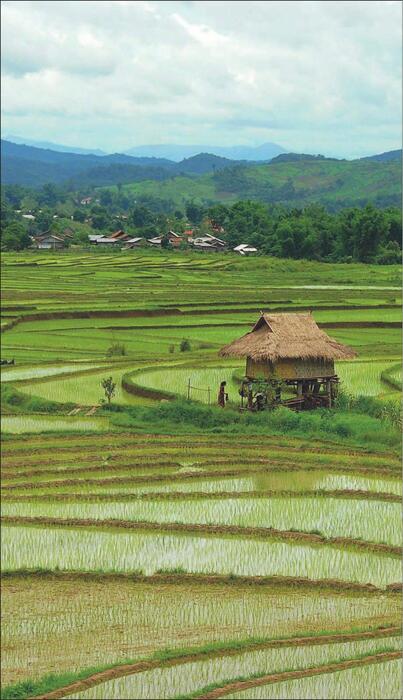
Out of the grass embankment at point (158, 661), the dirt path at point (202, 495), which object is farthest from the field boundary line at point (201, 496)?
the grass embankment at point (158, 661)

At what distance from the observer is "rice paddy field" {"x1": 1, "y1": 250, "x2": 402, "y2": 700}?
7.07m

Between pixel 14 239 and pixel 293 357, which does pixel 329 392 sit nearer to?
pixel 293 357

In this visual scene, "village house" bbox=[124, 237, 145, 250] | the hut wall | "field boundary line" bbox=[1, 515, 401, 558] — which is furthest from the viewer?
"village house" bbox=[124, 237, 145, 250]

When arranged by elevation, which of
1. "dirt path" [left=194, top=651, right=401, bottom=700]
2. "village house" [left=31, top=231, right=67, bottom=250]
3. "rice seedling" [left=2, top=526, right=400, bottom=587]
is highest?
"village house" [left=31, top=231, right=67, bottom=250]

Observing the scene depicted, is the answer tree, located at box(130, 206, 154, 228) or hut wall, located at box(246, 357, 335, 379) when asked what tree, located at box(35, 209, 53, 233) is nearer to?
tree, located at box(130, 206, 154, 228)

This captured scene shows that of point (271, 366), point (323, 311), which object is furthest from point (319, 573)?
point (323, 311)

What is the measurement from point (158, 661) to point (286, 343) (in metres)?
9.42

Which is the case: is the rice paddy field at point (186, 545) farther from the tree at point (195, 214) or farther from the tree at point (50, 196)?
the tree at point (50, 196)

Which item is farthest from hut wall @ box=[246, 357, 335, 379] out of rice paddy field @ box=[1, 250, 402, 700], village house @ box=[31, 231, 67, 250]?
village house @ box=[31, 231, 67, 250]

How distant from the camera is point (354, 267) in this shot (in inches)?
1939

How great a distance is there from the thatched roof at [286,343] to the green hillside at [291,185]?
113 meters

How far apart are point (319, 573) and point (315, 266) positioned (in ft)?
133

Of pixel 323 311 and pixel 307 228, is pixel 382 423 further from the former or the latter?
pixel 307 228

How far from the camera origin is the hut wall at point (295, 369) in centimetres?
1616
